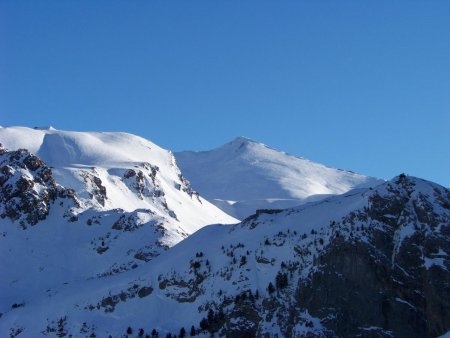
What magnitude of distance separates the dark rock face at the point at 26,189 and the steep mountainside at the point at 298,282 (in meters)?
46.3

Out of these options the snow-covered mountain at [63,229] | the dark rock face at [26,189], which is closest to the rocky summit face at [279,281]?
the snow-covered mountain at [63,229]

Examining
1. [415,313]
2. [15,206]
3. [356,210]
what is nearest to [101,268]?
[15,206]

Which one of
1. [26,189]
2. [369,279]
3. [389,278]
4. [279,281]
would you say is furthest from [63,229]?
[389,278]

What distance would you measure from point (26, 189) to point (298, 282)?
88.9m

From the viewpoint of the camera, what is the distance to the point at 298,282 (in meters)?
104

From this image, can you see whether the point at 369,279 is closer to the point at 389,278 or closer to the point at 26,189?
the point at 389,278

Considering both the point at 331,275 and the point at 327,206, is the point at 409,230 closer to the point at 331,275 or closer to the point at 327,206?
the point at 331,275

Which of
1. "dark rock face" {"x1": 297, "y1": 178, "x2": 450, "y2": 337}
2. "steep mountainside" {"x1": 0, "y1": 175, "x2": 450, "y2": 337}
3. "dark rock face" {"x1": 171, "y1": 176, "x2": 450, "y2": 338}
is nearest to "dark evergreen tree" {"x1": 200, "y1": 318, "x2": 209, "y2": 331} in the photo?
"dark rock face" {"x1": 171, "y1": 176, "x2": 450, "y2": 338}

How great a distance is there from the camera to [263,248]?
11456 cm

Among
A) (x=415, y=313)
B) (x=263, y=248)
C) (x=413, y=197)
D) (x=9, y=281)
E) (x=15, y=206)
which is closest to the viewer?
(x=415, y=313)

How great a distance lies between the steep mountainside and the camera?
97000 mm

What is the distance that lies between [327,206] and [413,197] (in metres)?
16.4

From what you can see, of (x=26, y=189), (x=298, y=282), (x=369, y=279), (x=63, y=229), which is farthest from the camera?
(x=26, y=189)

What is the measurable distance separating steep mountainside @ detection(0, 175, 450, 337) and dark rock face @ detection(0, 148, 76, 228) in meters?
46.3
